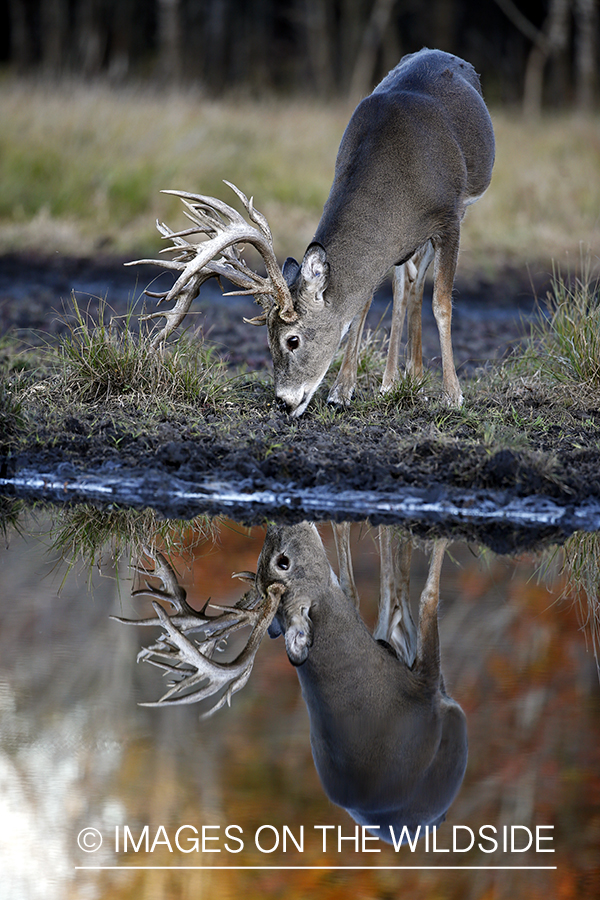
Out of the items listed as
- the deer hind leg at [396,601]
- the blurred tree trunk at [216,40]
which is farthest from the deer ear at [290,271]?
the blurred tree trunk at [216,40]

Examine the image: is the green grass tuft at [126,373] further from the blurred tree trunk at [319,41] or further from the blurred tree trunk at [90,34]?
the blurred tree trunk at [319,41]

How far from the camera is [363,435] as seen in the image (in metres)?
6.26

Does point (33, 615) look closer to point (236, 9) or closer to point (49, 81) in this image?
point (49, 81)

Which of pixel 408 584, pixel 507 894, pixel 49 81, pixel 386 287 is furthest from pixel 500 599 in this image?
pixel 49 81

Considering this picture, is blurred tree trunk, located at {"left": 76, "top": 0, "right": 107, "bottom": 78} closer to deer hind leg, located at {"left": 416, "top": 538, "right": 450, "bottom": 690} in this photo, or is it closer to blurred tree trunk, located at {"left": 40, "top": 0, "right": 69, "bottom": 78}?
blurred tree trunk, located at {"left": 40, "top": 0, "right": 69, "bottom": 78}

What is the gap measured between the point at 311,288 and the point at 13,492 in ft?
6.43

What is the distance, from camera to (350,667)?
3.91 metres

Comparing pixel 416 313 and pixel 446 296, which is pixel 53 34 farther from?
pixel 446 296

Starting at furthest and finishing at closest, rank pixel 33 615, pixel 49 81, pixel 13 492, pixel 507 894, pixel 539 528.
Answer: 1. pixel 49 81
2. pixel 13 492
3. pixel 539 528
4. pixel 33 615
5. pixel 507 894

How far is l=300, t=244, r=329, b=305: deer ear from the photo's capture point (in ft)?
20.3

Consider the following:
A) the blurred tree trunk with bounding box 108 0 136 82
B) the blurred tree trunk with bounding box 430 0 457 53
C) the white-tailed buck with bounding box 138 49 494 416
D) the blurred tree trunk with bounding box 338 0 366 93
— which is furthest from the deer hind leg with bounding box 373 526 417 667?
the blurred tree trunk with bounding box 108 0 136 82

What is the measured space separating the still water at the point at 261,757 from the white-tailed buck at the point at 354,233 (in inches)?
77.0

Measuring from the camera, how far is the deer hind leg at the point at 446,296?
6.61 metres

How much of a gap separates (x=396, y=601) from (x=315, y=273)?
242 cm
